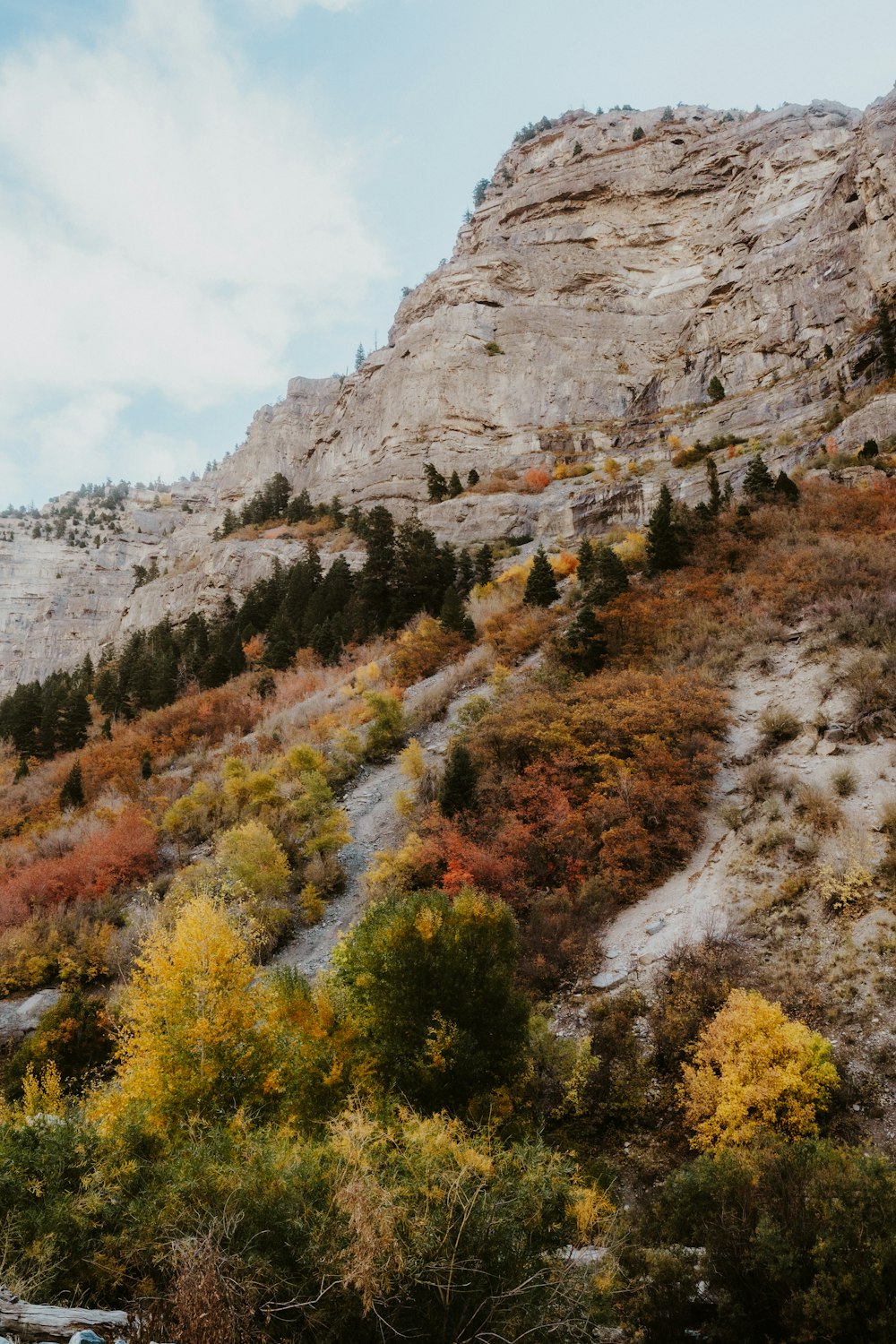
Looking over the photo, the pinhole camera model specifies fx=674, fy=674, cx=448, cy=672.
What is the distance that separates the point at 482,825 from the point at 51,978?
1134cm

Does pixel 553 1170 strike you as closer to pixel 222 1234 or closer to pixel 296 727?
pixel 222 1234

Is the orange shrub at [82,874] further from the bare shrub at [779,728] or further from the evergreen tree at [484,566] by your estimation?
the evergreen tree at [484,566]

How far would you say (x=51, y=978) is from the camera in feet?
54.8

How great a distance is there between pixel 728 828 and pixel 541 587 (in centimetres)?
1815

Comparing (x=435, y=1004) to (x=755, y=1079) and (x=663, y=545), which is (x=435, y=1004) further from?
(x=663, y=545)

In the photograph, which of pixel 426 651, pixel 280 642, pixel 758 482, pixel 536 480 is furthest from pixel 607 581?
pixel 536 480

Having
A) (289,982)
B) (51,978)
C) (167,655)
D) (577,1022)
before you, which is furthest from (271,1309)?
(167,655)

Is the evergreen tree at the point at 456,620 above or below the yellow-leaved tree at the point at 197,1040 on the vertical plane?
above

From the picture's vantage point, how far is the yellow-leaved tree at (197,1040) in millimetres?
9016

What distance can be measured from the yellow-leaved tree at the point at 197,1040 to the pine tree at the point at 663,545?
22658mm

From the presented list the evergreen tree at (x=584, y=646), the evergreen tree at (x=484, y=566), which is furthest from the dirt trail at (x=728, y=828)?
the evergreen tree at (x=484, y=566)

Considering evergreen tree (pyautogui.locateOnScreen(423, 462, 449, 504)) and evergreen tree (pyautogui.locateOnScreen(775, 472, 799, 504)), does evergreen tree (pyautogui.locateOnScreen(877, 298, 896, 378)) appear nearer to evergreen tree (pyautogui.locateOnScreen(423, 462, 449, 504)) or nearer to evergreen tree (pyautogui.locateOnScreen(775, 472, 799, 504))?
evergreen tree (pyautogui.locateOnScreen(775, 472, 799, 504))

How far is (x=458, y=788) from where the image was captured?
1759 cm

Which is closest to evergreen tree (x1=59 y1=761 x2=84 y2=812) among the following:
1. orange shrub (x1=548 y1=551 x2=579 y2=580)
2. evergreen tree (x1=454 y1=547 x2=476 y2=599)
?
evergreen tree (x1=454 y1=547 x2=476 y2=599)
